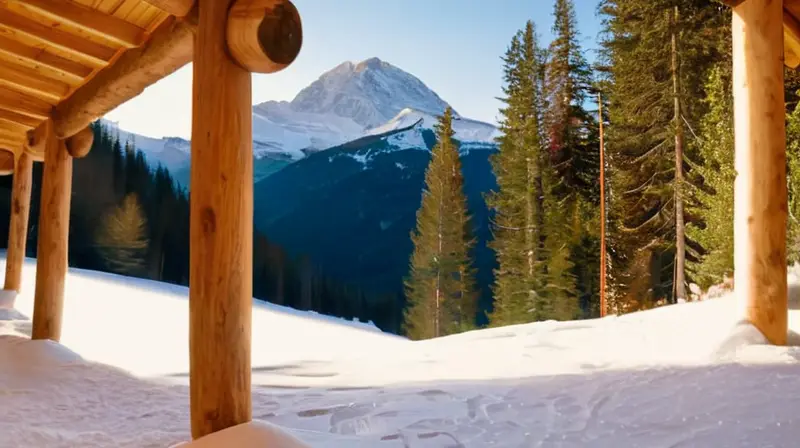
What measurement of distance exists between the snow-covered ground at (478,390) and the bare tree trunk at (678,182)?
24.4 feet

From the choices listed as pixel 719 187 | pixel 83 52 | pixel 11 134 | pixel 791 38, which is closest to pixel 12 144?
pixel 11 134

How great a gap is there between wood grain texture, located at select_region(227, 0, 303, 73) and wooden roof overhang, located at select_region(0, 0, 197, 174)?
13.0 inches

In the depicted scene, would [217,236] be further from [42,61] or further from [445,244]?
[445,244]

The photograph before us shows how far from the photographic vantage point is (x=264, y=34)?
1912mm

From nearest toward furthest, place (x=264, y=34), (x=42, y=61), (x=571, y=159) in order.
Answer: (x=264, y=34) < (x=42, y=61) < (x=571, y=159)

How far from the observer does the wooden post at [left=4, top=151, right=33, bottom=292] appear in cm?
676

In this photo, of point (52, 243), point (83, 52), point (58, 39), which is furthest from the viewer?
point (52, 243)

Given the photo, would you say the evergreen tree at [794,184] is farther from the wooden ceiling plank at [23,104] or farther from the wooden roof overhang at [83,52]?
the wooden ceiling plank at [23,104]

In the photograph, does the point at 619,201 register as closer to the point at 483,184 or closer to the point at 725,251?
the point at 725,251

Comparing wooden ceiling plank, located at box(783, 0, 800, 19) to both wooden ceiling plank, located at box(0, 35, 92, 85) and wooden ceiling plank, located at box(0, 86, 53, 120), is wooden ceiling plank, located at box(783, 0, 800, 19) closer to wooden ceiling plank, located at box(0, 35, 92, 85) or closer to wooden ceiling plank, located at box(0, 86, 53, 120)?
wooden ceiling plank, located at box(0, 35, 92, 85)

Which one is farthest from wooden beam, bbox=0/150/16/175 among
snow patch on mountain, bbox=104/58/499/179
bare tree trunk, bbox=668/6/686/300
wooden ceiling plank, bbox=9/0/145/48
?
snow patch on mountain, bbox=104/58/499/179

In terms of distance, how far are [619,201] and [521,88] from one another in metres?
6.19

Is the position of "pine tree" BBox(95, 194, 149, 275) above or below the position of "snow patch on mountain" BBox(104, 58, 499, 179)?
below

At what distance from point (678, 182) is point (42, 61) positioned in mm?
13236
